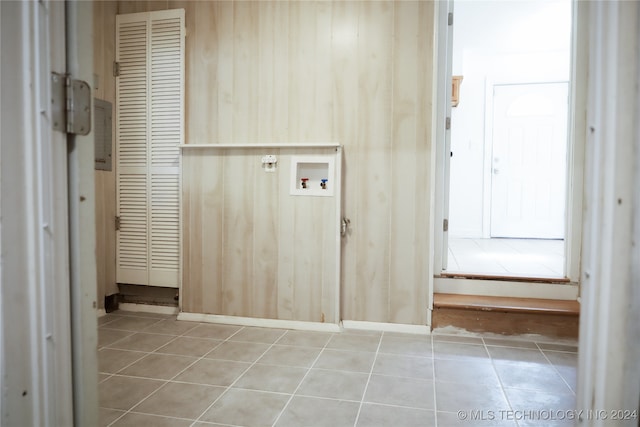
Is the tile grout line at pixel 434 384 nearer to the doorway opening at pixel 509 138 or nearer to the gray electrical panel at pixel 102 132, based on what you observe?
the gray electrical panel at pixel 102 132

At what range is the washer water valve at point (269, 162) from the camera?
9.18ft

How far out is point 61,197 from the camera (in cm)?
81

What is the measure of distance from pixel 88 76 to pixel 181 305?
7.85 ft

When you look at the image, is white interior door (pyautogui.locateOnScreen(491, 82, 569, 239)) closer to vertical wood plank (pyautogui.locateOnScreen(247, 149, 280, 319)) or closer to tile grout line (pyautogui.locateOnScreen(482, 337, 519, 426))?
tile grout line (pyautogui.locateOnScreen(482, 337, 519, 426))

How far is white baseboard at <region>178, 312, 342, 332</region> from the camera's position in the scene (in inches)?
108

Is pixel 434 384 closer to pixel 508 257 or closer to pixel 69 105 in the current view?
pixel 69 105

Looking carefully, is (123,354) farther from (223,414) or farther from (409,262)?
(409,262)

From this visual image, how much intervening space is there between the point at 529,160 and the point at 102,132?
5.89 m

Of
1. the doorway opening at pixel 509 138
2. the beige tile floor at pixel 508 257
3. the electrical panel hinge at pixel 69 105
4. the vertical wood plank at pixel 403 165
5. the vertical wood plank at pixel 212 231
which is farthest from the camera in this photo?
the doorway opening at pixel 509 138

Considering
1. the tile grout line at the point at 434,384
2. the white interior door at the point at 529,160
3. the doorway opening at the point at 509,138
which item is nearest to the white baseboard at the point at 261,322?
the tile grout line at the point at 434,384

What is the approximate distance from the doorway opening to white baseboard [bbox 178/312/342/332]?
3436 mm

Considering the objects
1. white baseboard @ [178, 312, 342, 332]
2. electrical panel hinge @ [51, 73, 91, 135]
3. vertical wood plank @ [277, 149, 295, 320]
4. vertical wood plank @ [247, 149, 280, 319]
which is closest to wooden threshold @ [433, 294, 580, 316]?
white baseboard @ [178, 312, 342, 332]

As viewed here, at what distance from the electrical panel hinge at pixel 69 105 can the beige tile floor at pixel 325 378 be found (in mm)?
1270

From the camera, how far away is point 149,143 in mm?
3092
